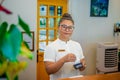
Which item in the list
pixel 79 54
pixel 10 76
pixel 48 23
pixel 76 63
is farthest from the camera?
pixel 48 23

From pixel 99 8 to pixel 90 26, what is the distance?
409 millimetres

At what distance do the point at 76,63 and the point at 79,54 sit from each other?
0.46ft

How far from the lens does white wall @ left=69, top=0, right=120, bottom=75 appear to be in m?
3.70

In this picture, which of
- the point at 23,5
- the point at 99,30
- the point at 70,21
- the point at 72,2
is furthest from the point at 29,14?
the point at 99,30

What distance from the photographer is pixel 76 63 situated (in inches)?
69.3

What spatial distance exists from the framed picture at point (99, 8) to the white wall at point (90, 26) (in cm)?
7

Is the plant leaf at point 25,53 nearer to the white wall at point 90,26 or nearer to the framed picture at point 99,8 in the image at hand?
the white wall at point 90,26

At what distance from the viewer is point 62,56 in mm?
1752

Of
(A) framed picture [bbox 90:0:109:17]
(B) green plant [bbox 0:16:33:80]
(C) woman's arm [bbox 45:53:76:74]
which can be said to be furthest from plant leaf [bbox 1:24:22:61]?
(A) framed picture [bbox 90:0:109:17]

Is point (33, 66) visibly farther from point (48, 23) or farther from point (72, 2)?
point (72, 2)

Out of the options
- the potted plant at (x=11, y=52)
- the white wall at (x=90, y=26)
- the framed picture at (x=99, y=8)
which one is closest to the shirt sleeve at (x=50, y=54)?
the potted plant at (x=11, y=52)

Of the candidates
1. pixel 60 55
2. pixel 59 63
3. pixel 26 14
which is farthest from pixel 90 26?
pixel 59 63

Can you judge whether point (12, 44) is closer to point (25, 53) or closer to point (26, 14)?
point (25, 53)

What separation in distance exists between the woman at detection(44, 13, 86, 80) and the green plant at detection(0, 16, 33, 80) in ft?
4.14
